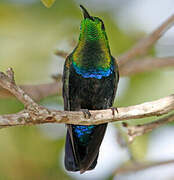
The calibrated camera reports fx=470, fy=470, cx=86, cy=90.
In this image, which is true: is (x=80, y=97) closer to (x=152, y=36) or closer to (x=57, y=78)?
(x=57, y=78)

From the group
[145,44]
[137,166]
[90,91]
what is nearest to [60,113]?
[90,91]

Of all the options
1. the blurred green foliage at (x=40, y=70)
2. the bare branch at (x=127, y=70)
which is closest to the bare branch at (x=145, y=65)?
the bare branch at (x=127, y=70)

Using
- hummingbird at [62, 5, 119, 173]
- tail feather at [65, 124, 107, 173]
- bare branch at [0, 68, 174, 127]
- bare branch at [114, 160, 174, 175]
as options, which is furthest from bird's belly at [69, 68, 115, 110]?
bare branch at [0, 68, 174, 127]

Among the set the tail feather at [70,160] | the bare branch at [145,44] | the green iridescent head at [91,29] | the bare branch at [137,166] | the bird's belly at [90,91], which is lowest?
the bare branch at [137,166]

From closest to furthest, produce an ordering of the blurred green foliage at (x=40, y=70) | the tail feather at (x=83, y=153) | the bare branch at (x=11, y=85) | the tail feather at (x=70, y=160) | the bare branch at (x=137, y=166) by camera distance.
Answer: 1. the bare branch at (x=11, y=85)
2. the tail feather at (x=83, y=153)
3. the tail feather at (x=70, y=160)
4. the bare branch at (x=137, y=166)
5. the blurred green foliage at (x=40, y=70)

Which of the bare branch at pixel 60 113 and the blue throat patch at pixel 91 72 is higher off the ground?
the blue throat patch at pixel 91 72

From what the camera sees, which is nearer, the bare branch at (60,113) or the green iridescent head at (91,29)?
the bare branch at (60,113)

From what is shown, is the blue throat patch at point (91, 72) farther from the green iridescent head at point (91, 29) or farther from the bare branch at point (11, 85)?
the bare branch at point (11, 85)
